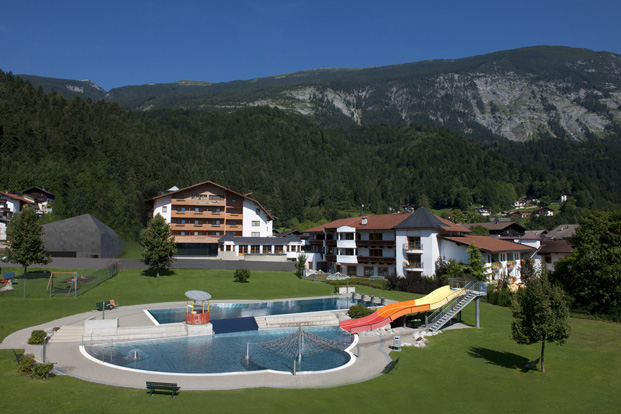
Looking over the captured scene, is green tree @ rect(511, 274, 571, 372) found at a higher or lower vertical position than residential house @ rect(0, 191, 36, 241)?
lower

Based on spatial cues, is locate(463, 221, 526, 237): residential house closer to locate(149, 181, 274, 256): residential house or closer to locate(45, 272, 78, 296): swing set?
locate(149, 181, 274, 256): residential house

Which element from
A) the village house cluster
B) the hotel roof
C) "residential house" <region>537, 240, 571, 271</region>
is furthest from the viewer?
"residential house" <region>537, 240, 571, 271</region>

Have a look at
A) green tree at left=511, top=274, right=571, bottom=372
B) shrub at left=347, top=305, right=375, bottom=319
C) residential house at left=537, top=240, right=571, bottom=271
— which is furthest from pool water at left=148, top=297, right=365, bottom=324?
residential house at left=537, top=240, right=571, bottom=271

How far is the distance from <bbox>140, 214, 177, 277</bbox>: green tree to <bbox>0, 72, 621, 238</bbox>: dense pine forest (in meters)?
35.3

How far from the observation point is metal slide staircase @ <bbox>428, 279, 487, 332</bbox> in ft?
97.2

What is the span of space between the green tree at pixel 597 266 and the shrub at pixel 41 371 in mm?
39454

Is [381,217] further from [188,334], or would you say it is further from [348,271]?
[188,334]

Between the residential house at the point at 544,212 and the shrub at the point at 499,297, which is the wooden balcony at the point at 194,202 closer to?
the shrub at the point at 499,297

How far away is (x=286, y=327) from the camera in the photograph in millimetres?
31141

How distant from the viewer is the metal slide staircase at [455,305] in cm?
2962

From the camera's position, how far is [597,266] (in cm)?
3681

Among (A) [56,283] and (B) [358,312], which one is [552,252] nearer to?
(B) [358,312]

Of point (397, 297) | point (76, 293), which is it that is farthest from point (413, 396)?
point (76, 293)

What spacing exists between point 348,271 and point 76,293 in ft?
126
